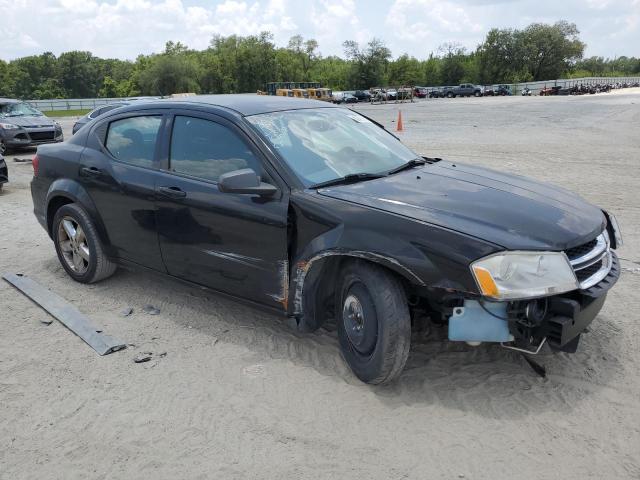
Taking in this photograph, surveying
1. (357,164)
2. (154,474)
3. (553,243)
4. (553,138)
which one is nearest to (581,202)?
(553,243)

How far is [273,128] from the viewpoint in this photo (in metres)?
3.89

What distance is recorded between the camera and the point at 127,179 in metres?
4.46

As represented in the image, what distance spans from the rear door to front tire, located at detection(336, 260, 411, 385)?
1.74 m

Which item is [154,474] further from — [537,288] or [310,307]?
[537,288]

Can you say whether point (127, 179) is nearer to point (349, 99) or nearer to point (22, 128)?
point (22, 128)

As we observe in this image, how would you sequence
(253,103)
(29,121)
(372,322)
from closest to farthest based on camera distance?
(372,322) < (253,103) < (29,121)

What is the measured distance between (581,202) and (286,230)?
77.9 inches

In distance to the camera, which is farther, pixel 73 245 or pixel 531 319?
pixel 73 245

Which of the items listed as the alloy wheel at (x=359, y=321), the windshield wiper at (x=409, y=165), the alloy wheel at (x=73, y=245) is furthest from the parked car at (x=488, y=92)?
the alloy wheel at (x=359, y=321)

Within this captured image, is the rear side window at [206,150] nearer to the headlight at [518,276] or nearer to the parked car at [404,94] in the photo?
the headlight at [518,276]

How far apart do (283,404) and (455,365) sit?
1.15m

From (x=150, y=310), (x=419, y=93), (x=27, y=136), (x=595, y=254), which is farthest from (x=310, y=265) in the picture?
(x=419, y=93)

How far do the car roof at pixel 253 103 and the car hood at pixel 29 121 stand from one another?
45.8 feet

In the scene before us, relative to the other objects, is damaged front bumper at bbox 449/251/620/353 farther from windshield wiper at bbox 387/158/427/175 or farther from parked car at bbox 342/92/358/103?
parked car at bbox 342/92/358/103
